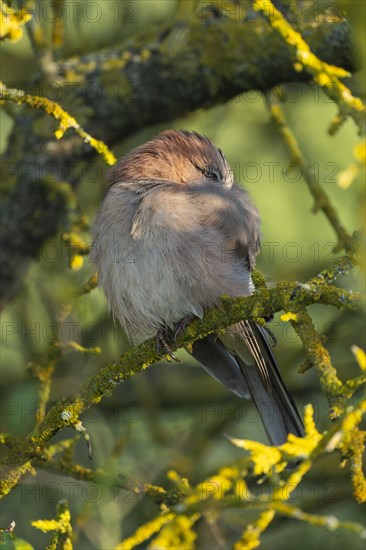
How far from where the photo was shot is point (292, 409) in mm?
3961

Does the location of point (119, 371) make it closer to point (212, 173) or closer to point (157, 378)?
point (212, 173)

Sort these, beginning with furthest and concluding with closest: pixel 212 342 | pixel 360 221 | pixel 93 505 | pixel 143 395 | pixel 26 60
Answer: pixel 26 60 < pixel 143 395 < pixel 212 342 < pixel 93 505 < pixel 360 221

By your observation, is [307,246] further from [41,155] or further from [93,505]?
[93,505]

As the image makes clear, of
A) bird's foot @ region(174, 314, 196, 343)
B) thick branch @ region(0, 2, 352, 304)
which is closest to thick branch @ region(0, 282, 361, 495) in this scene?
bird's foot @ region(174, 314, 196, 343)

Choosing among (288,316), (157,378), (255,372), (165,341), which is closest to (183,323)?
(165,341)

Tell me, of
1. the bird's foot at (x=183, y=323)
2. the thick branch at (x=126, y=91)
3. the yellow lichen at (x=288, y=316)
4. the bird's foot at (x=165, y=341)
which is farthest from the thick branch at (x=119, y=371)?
the thick branch at (x=126, y=91)

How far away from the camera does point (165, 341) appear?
358 cm

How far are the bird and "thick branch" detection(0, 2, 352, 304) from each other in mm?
286

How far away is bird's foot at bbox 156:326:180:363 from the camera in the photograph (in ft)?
11.3

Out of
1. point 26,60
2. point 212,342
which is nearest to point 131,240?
point 212,342

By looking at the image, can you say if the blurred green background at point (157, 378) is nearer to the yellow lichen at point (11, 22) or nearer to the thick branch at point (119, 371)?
the thick branch at point (119, 371)

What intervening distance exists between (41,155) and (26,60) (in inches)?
64.1

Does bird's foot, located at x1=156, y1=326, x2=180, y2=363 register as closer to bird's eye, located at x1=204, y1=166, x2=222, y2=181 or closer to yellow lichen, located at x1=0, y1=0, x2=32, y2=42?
bird's eye, located at x1=204, y1=166, x2=222, y2=181

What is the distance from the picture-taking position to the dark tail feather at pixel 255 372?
3969 millimetres
